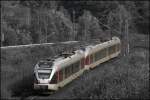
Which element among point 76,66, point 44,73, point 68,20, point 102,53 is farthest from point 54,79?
point 68,20

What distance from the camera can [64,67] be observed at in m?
33.3

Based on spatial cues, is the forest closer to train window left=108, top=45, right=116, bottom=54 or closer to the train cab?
train window left=108, top=45, right=116, bottom=54

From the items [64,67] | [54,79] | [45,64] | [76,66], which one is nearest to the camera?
[54,79]

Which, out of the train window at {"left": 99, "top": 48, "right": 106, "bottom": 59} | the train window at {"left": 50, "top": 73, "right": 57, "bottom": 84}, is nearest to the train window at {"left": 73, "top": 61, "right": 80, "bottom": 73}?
the train window at {"left": 50, "top": 73, "right": 57, "bottom": 84}

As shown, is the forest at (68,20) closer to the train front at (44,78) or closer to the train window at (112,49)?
the train window at (112,49)

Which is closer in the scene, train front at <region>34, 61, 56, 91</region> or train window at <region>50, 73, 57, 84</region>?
train front at <region>34, 61, 56, 91</region>

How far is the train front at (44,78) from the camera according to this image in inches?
1228

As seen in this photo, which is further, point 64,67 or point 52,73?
point 64,67

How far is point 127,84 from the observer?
119ft

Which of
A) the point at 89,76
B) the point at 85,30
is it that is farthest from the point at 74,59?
the point at 85,30

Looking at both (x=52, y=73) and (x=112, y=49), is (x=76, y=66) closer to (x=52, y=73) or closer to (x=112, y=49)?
(x=52, y=73)

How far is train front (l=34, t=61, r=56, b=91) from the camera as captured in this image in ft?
102

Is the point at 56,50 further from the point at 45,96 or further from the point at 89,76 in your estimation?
the point at 45,96

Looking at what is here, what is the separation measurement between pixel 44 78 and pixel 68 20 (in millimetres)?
43282
